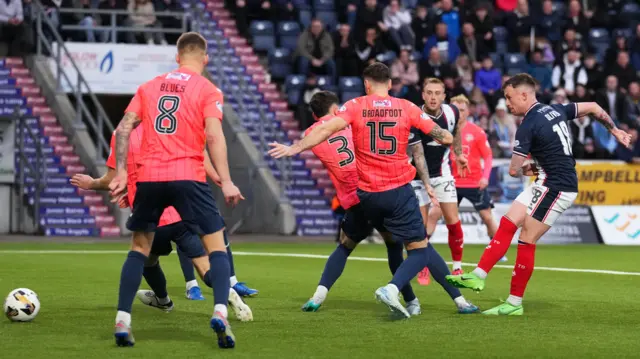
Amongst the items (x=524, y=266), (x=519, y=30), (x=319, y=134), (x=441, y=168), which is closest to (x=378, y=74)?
(x=319, y=134)

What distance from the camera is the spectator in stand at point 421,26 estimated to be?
32.2 m

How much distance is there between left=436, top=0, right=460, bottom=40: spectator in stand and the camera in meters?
32.2

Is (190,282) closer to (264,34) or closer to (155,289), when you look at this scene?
(155,289)

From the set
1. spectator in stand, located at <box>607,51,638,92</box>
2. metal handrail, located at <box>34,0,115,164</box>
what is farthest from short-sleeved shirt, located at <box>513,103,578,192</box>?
spectator in stand, located at <box>607,51,638,92</box>

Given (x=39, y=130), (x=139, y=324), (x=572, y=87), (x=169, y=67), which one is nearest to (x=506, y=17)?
(x=572, y=87)

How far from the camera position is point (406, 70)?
30.2 m

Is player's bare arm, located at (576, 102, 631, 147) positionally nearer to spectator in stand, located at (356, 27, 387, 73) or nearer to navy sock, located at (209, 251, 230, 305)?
navy sock, located at (209, 251, 230, 305)

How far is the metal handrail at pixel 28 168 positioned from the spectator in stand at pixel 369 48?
8.22 metres

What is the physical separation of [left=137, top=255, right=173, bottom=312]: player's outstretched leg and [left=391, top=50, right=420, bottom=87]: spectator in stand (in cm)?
1832

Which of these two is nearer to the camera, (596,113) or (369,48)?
(596,113)

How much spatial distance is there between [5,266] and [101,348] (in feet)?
30.0

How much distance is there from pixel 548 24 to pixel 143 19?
36.8ft

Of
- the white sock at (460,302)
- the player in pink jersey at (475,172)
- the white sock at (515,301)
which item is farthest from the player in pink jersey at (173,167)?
the player in pink jersey at (475,172)

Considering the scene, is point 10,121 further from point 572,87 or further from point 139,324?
point 139,324
